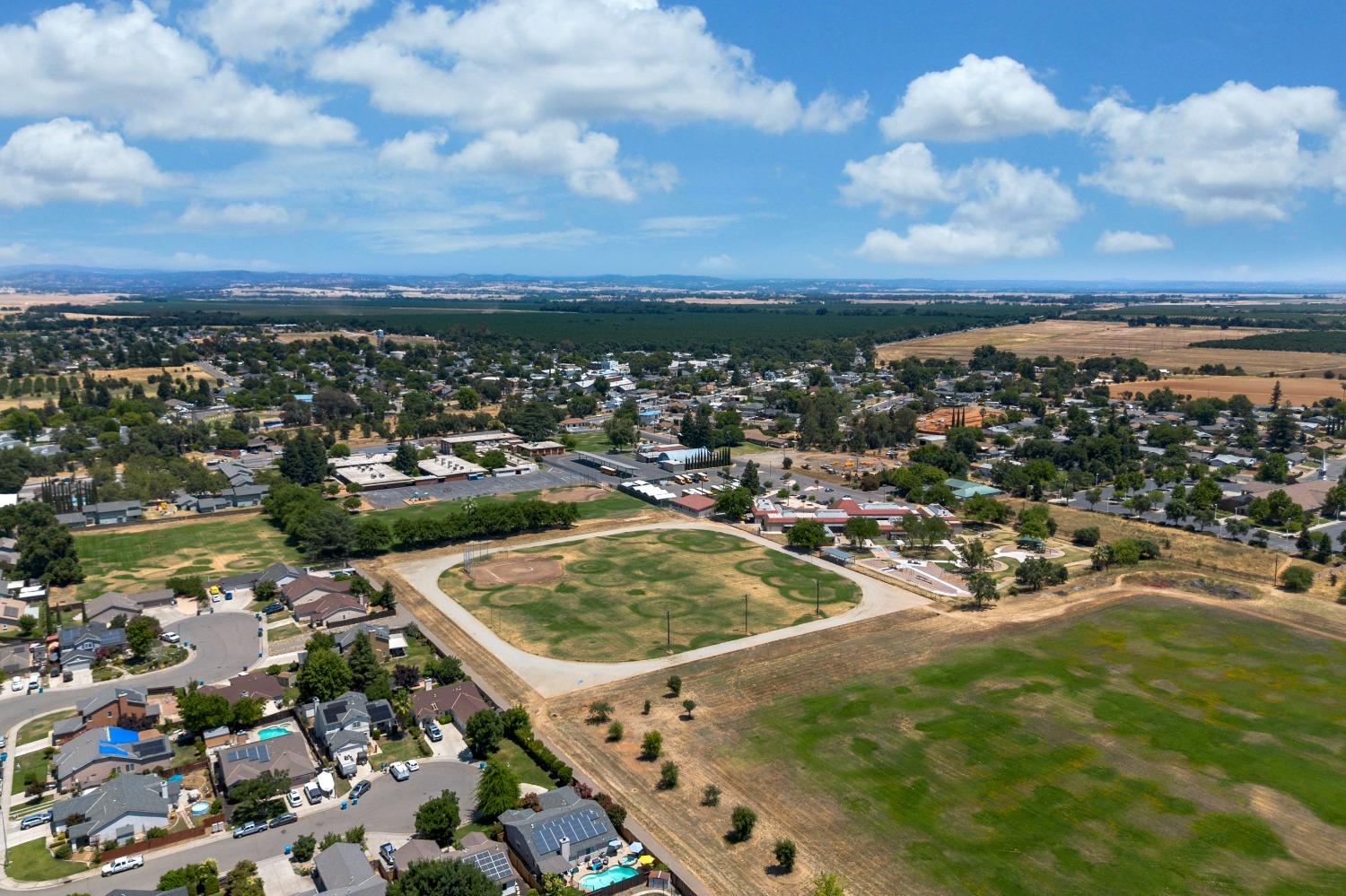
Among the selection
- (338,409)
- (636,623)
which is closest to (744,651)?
(636,623)

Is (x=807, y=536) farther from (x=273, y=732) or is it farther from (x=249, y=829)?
(x=249, y=829)

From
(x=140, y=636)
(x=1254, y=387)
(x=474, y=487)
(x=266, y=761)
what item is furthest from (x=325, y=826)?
(x=1254, y=387)

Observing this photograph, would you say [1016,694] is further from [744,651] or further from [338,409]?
[338,409]

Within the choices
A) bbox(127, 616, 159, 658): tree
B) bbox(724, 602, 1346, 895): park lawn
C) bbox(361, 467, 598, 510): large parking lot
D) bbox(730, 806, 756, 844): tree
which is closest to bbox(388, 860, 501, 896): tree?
bbox(730, 806, 756, 844): tree

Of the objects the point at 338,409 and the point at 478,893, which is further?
the point at 338,409

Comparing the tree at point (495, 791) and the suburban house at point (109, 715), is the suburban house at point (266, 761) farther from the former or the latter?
the tree at point (495, 791)

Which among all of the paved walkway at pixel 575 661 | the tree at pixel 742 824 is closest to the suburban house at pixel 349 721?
the paved walkway at pixel 575 661

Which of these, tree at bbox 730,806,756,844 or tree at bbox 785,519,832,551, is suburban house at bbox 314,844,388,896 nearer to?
tree at bbox 730,806,756,844

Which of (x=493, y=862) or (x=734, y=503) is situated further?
(x=734, y=503)
